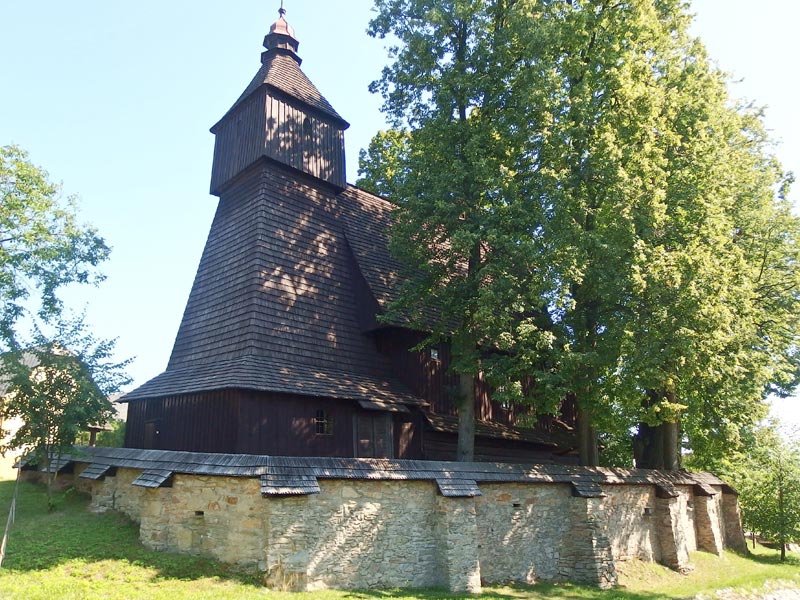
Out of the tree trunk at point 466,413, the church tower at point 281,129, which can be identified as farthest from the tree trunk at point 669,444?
the church tower at point 281,129

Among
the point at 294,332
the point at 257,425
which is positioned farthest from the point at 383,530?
the point at 294,332

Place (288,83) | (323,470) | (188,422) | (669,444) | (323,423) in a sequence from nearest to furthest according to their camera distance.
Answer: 1. (323,470)
2. (188,422)
3. (323,423)
4. (288,83)
5. (669,444)

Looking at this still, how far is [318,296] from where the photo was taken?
16672 millimetres

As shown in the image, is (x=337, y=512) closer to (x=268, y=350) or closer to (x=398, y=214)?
(x=268, y=350)

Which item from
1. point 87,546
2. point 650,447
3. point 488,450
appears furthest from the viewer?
point 650,447

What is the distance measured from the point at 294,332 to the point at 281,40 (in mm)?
12428

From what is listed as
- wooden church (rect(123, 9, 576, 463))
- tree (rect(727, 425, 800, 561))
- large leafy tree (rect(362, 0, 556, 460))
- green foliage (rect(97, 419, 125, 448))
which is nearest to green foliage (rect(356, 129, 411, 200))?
wooden church (rect(123, 9, 576, 463))

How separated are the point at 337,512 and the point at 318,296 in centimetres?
701

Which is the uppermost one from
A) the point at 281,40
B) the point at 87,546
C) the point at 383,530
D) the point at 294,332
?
the point at 281,40

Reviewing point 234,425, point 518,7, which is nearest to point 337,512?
point 234,425

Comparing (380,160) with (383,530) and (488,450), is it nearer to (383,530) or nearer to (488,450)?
(488,450)

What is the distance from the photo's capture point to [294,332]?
15.4 metres

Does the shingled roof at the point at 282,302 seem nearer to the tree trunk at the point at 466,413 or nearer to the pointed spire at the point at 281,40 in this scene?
the tree trunk at the point at 466,413

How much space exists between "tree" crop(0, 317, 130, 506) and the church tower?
298 inches
